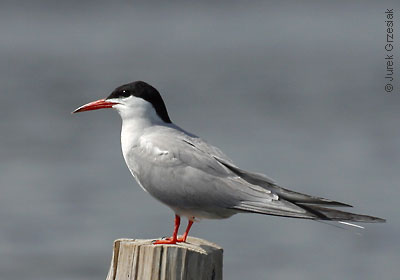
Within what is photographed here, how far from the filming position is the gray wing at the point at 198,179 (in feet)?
17.9

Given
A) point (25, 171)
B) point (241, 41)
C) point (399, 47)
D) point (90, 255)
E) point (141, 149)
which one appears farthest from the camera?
point (241, 41)

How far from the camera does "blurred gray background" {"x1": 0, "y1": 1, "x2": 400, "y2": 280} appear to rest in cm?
1215

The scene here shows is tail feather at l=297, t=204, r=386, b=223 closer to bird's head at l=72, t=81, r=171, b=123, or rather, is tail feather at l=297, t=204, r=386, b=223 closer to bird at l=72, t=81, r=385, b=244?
bird at l=72, t=81, r=385, b=244

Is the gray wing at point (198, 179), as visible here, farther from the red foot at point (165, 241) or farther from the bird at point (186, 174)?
the red foot at point (165, 241)

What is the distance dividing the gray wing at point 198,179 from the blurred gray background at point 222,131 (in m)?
5.59

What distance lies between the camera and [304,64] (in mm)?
25078

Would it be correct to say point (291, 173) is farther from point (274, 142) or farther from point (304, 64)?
point (304, 64)

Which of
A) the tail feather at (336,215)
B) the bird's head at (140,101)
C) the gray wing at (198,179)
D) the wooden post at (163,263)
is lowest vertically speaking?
the wooden post at (163,263)

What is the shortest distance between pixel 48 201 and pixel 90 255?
201cm

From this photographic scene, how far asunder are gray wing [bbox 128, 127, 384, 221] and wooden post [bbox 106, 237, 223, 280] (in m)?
0.75

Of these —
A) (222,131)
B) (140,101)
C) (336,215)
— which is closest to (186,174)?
(140,101)

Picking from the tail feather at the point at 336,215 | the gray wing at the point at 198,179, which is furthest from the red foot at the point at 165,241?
the tail feather at the point at 336,215

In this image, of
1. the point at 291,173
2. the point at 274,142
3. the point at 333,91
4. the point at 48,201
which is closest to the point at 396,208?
the point at 291,173

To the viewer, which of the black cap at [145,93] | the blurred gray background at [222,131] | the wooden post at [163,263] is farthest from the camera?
the blurred gray background at [222,131]
